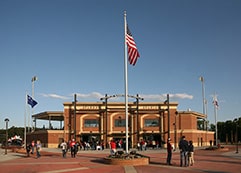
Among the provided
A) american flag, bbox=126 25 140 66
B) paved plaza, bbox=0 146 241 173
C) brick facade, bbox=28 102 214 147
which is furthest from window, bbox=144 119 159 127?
american flag, bbox=126 25 140 66

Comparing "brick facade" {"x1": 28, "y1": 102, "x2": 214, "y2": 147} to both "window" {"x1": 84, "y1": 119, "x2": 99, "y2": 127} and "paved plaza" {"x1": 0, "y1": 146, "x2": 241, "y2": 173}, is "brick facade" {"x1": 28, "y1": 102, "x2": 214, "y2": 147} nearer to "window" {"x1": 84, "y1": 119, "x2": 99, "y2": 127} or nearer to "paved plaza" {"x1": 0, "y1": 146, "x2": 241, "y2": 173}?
"window" {"x1": 84, "y1": 119, "x2": 99, "y2": 127}

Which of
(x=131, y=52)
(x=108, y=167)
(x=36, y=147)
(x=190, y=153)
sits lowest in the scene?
(x=108, y=167)

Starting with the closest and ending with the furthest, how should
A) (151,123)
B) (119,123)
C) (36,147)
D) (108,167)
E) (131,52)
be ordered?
(108,167)
(131,52)
(36,147)
(119,123)
(151,123)

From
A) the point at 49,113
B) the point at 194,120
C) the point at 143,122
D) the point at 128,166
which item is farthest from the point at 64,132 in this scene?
the point at 128,166

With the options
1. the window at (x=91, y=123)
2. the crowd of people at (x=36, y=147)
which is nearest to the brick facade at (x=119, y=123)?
the window at (x=91, y=123)

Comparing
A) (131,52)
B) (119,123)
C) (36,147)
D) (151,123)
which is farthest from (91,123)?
(131,52)

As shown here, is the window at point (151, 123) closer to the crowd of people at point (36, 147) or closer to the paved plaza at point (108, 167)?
the crowd of people at point (36, 147)

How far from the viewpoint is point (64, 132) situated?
59.5 metres

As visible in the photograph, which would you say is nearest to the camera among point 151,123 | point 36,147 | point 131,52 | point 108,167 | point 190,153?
A: point 108,167

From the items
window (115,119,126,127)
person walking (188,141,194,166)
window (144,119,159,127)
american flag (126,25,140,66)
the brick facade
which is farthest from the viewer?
window (144,119,159,127)

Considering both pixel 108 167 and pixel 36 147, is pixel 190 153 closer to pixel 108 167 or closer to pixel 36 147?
pixel 108 167

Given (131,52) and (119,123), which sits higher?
(131,52)

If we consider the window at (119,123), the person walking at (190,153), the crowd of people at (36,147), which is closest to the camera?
the person walking at (190,153)

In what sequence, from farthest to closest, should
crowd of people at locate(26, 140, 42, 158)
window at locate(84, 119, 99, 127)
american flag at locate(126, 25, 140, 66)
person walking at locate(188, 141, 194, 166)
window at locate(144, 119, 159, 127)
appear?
window at locate(144, 119, 159, 127) → window at locate(84, 119, 99, 127) → crowd of people at locate(26, 140, 42, 158) → american flag at locate(126, 25, 140, 66) → person walking at locate(188, 141, 194, 166)
